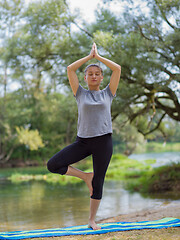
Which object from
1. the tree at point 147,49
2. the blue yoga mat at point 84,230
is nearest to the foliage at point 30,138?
the tree at point 147,49

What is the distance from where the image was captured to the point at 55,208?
6.51 metres

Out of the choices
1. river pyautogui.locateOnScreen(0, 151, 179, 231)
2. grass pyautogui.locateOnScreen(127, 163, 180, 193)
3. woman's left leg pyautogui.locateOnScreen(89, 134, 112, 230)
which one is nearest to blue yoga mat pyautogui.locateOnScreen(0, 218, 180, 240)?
woman's left leg pyautogui.locateOnScreen(89, 134, 112, 230)

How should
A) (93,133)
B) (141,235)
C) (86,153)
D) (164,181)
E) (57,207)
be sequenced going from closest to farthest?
(141,235) → (93,133) → (86,153) → (57,207) → (164,181)

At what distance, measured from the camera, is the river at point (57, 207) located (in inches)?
198

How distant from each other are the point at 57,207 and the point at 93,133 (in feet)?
13.8

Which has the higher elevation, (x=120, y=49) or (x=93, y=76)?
(x=120, y=49)

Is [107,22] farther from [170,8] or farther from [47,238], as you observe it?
[47,238]

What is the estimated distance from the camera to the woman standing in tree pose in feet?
9.46

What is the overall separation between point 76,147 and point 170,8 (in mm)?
4559

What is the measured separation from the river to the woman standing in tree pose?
2007mm

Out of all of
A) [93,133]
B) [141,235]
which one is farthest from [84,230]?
[93,133]

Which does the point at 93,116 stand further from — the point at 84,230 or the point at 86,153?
the point at 84,230

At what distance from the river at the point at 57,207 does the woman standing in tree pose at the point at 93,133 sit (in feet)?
6.58

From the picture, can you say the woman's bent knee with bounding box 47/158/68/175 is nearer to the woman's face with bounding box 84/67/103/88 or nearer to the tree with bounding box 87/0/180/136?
the woman's face with bounding box 84/67/103/88
